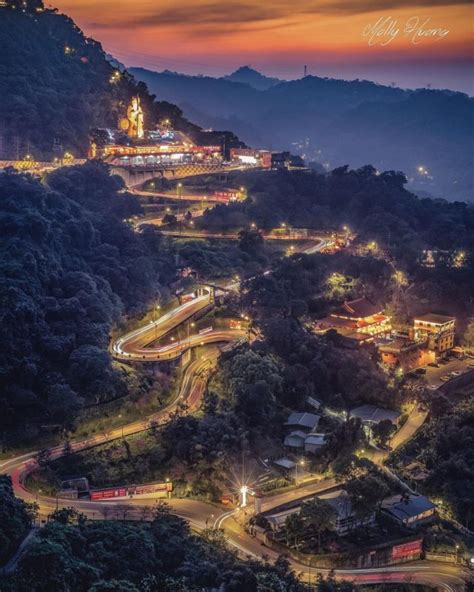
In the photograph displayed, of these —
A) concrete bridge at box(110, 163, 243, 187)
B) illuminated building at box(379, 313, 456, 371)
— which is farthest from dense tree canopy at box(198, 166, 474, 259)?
illuminated building at box(379, 313, 456, 371)

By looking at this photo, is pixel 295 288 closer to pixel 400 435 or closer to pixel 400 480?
pixel 400 435

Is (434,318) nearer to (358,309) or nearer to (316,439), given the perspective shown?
(358,309)

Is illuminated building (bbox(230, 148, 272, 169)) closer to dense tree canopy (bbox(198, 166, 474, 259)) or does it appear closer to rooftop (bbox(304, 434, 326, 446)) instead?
dense tree canopy (bbox(198, 166, 474, 259))

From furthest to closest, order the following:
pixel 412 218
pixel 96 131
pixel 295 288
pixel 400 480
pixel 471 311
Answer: pixel 412 218 → pixel 96 131 → pixel 471 311 → pixel 295 288 → pixel 400 480

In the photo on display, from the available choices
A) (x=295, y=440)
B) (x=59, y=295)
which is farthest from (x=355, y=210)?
(x=295, y=440)

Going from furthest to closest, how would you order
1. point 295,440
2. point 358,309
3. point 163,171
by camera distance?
point 163,171 < point 358,309 < point 295,440

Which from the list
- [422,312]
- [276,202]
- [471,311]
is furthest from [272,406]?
[276,202]

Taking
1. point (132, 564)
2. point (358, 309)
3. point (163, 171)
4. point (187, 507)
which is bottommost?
point (187, 507)
